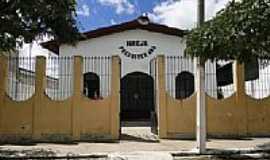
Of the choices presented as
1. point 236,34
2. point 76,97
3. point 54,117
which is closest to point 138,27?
point 76,97

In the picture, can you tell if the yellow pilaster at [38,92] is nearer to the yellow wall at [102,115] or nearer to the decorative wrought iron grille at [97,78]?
the yellow wall at [102,115]

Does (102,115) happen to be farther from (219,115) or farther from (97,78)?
(97,78)

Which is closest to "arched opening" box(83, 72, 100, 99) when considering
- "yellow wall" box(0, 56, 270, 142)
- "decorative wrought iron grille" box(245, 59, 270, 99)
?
"yellow wall" box(0, 56, 270, 142)

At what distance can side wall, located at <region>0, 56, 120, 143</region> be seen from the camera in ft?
52.0

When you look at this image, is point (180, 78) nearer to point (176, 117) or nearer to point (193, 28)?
point (176, 117)

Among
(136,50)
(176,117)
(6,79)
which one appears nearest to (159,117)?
(176,117)

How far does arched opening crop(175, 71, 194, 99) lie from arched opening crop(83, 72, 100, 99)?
3.84 m

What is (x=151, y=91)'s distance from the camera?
2316cm

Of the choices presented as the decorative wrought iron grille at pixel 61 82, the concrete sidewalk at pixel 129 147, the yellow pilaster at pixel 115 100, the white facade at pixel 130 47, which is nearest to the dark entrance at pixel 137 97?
the white facade at pixel 130 47

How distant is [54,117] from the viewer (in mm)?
15914

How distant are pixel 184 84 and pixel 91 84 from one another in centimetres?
456

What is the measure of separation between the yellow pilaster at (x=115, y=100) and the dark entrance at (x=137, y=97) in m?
6.35

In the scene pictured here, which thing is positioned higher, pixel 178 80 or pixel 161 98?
pixel 178 80

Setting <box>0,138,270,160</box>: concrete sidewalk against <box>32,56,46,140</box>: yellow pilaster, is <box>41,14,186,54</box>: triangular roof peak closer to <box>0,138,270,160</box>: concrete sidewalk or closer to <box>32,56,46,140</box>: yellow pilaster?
<box>32,56,46,140</box>: yellow pilaster
